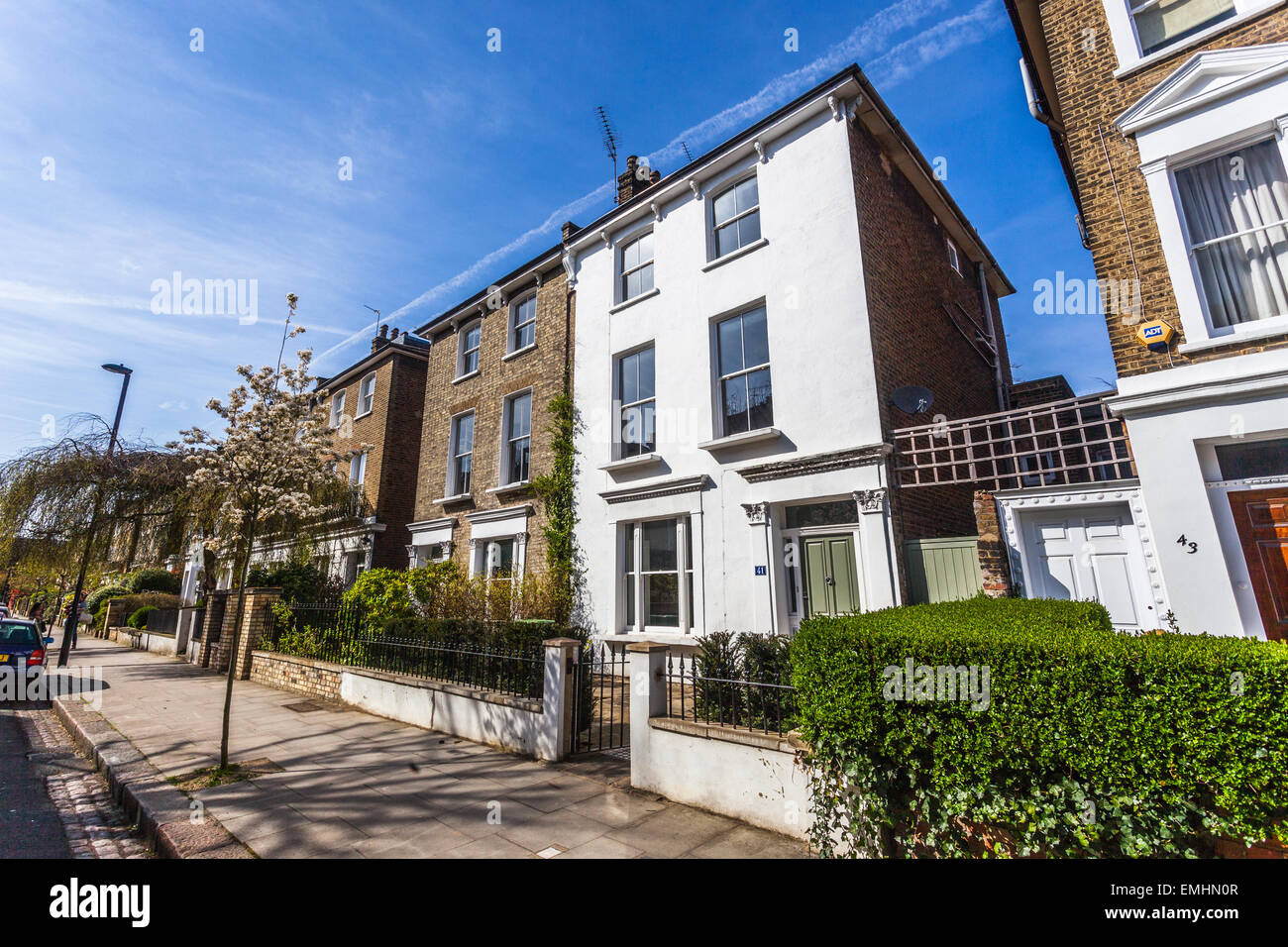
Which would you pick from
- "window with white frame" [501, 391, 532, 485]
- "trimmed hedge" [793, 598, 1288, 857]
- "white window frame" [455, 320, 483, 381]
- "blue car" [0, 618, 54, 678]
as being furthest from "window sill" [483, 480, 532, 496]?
"trimmed hedge" [793, 598, 1288, 857]

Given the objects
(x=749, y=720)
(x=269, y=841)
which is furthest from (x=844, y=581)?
(x=269, y=841)

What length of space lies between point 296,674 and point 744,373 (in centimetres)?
1050

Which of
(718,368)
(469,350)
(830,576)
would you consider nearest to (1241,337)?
(830,576)

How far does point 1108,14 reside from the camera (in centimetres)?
782

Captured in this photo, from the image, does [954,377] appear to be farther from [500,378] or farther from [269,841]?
[269,841]

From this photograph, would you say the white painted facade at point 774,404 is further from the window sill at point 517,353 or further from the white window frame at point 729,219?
the window sill at point 517,353

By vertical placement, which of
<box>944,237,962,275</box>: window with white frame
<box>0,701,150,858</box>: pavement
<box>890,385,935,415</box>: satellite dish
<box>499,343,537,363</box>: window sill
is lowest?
<box>0,701,150,858</box>: pavement

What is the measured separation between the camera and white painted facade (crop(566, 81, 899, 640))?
9.30 metres

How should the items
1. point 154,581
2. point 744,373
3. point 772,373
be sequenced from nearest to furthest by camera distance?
point 772,373, point 744,373, point 154,581

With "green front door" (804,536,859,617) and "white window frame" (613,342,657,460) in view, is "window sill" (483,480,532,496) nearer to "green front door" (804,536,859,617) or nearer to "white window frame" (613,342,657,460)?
"white window frame" (613,342,657,460)

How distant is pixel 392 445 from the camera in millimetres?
19344

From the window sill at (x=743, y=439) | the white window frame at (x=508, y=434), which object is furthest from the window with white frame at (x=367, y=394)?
the window sill at (x=743, y=439)

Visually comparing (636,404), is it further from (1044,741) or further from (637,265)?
(1044,741)

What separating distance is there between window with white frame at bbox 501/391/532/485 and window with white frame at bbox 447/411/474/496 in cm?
158
